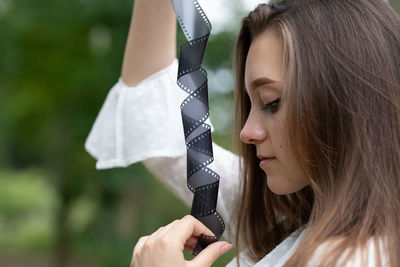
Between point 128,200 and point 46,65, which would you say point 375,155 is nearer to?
point 128,200

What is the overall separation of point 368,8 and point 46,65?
6070 mm

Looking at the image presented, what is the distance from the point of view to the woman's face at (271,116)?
1.13 metres

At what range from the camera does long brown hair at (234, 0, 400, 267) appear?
1.03 metres

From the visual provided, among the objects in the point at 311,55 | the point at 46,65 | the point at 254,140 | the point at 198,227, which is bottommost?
the point at 198,227

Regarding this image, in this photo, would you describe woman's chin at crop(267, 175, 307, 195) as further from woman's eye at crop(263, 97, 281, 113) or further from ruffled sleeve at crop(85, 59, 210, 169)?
ruffled sleeve at crop(85, 59, 210, 169)

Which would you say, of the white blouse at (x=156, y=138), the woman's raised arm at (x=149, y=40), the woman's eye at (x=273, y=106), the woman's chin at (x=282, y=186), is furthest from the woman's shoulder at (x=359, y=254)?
the woman's raised arm at (x=149, y=40)

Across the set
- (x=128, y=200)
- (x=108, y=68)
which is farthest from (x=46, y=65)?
(x=128, y=200)

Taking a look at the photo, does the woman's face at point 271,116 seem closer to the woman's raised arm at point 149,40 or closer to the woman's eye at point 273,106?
the woman's eye at point 273,106

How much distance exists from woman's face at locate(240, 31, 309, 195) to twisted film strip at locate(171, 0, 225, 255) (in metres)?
0.10

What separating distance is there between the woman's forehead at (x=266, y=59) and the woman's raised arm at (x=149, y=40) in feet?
1.08

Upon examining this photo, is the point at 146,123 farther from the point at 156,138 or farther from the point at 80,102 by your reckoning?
the point at 80,102

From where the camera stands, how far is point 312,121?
3.58ft

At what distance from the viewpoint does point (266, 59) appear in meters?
1.16

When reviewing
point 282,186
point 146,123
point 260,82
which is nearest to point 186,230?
point 282,186
